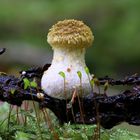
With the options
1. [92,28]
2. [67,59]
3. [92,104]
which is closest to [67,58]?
[67,59]

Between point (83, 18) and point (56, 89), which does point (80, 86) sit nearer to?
point (56, 89)

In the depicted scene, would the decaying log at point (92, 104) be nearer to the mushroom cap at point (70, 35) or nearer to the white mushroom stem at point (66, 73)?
the white mushroom stem at point (66, 73)

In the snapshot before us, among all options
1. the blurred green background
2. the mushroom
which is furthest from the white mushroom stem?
the blurred green background

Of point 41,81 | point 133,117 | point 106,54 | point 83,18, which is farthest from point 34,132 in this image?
point 83,18

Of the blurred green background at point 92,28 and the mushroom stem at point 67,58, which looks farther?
the blurred green background at point 92,28

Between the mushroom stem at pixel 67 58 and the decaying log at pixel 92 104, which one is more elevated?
the mushroom stem at pixel 67 58

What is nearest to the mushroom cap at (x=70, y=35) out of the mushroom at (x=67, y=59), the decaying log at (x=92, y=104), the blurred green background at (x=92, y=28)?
the mushroom at (x=67, y=59)
